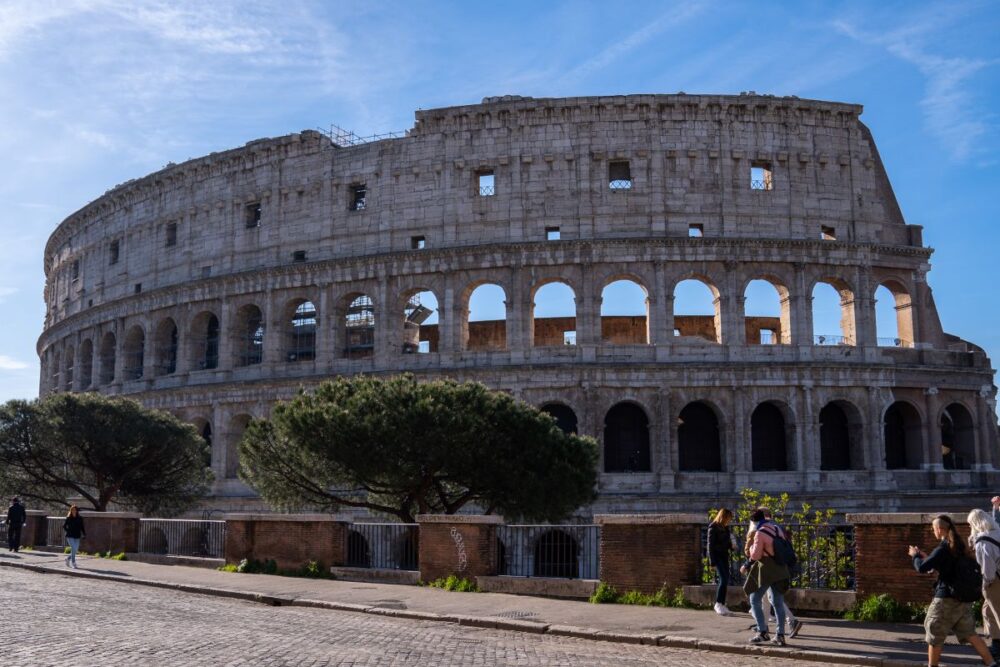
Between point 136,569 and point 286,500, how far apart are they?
5.39 metres

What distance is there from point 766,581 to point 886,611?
2872mm

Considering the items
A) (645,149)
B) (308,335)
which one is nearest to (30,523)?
(308,335)

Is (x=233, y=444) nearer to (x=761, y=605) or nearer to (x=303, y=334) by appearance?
(x=303, y=334)

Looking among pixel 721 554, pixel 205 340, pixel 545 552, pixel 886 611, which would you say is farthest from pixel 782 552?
pixel 205 340

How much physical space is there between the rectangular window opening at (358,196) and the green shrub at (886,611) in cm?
3098

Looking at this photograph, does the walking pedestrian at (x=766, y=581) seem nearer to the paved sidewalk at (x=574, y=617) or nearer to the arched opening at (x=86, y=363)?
the paved sidewalk at (x=574, y=617)

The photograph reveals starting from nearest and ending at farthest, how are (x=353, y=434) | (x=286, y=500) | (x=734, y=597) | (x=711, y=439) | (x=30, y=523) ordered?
(x=734, y=597)
(x=353, y=434)
(x=286, y=500)
(x=30, y=523)
(x=711, y=439)

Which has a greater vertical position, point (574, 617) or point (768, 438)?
point (768, 438)

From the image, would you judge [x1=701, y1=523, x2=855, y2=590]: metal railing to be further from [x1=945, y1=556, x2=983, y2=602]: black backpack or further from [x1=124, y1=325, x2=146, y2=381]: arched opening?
[x1=124, y1=325, x2=146, y2=381]: arched opening

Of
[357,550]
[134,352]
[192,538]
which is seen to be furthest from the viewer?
[134,352]

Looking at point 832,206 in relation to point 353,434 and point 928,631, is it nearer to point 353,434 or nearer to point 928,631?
point 353,434

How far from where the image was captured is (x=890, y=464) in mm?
38844

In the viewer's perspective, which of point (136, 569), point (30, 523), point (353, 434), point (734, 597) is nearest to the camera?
point (734, 597)

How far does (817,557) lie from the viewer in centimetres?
1570
